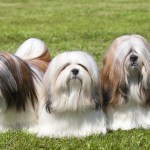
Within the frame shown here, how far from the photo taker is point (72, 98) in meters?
5.54

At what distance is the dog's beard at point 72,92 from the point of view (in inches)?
215

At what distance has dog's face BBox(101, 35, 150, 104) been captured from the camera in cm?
570

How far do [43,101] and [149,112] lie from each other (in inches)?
50.0

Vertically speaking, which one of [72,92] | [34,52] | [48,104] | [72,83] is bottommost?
[48,104]

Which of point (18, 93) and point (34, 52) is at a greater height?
point (34, 52)

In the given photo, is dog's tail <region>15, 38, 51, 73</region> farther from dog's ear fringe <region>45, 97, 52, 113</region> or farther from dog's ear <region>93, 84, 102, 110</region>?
dog's ear <region>93, 84, 102, 110</region>

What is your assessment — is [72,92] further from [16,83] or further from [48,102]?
[16,83]

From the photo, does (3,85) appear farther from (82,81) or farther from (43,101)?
(82,81)

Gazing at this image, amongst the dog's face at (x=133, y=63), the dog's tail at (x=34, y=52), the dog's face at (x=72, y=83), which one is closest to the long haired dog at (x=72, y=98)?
the dog's face at (x=72, y=83)

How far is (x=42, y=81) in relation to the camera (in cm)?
604

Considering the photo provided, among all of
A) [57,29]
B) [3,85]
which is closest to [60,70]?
[3,85]

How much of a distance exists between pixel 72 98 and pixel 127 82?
69 centimetres

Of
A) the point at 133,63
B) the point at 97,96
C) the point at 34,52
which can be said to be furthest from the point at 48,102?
the point at 34,52

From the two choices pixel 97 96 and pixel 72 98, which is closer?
pixel 72 98
